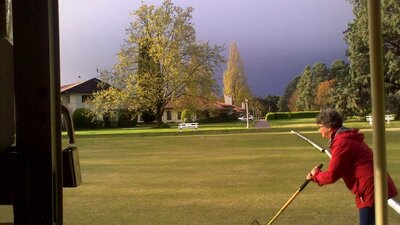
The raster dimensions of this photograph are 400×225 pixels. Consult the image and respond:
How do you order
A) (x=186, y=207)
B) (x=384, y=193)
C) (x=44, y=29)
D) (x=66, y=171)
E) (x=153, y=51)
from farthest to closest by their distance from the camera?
(x=153, y=51)
(x=186, y=207)
(x=384, y=193)
(x=66, y=171)
(x=44, y=29)

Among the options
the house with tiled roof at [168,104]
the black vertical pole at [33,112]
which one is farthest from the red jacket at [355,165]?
the house with tiled roof at [168,104]

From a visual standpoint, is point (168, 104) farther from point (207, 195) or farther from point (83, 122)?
point (207, 195)

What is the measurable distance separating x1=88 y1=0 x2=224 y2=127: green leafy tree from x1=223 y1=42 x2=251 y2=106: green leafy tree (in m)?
46.0

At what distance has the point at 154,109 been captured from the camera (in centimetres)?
5344

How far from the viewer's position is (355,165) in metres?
4.46

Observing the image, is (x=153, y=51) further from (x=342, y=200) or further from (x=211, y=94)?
(x=342, y=200)

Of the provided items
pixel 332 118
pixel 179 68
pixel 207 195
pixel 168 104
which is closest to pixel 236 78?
pixel 168 104

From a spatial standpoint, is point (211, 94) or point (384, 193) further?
point (211, 94)

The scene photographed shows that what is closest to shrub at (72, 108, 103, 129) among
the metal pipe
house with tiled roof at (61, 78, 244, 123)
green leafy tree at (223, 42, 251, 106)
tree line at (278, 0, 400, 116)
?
house with tiled roof at (61, 78, 244, 123)

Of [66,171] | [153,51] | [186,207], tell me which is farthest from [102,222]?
[153,51]

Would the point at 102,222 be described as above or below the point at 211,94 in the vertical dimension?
below

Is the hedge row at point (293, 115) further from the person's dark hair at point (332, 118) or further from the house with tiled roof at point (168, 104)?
the person's dark hair at point (332, 118)

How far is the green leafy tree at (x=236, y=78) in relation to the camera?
99.2 m

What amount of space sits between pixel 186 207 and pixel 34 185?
23.2 feet
